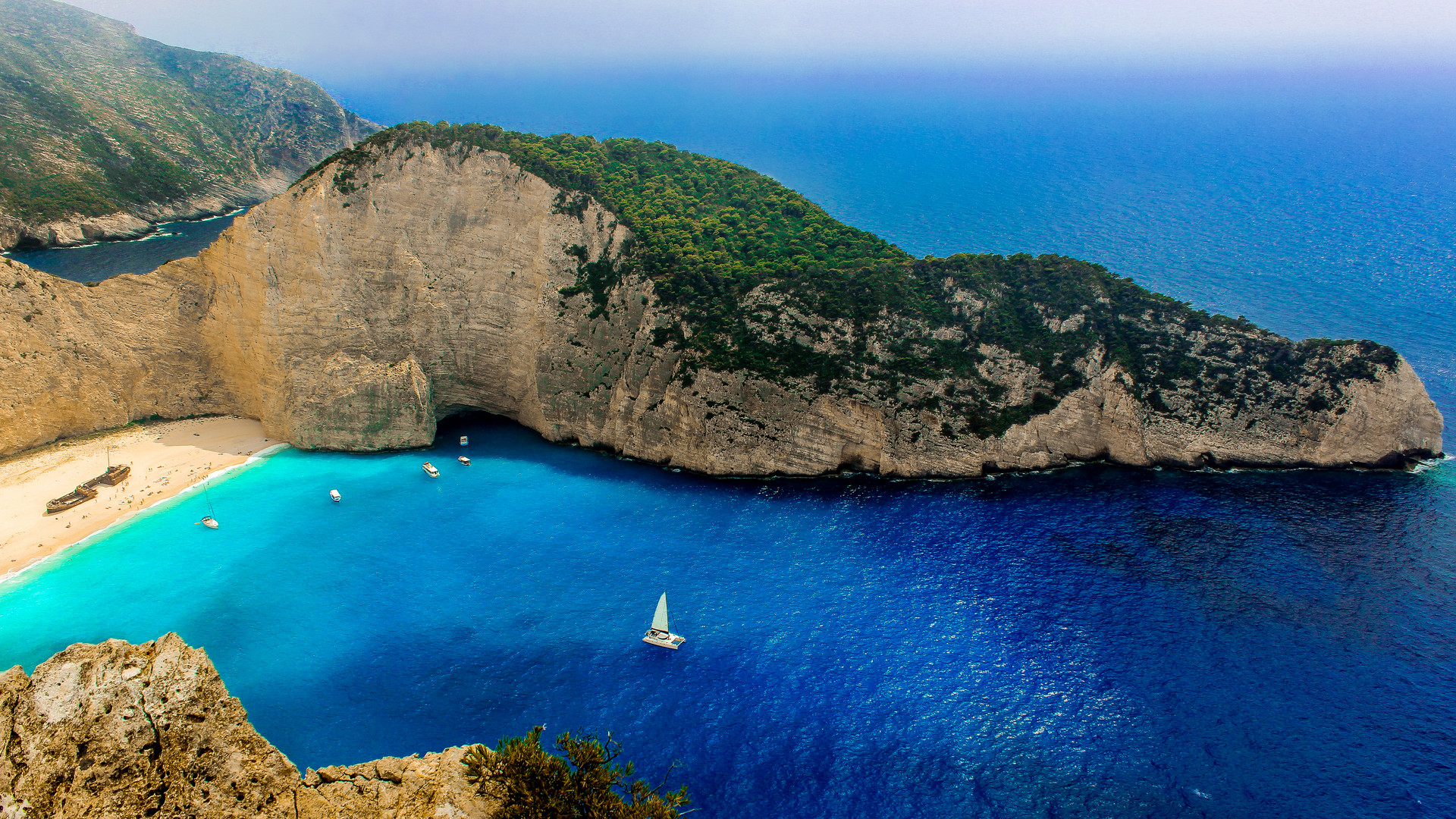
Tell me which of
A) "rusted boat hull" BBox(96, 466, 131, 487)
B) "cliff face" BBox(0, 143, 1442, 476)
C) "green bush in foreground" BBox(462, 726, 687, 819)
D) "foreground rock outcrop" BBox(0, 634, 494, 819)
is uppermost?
"cliff face" BBox(0, 143, 1442, 476)

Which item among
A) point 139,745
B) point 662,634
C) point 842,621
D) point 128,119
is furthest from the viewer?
point 128,119

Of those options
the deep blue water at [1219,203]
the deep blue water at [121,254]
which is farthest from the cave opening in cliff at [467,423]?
the deep blue water at [1219,203]

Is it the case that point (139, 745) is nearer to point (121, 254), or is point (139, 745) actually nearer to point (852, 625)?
point (852, 625)

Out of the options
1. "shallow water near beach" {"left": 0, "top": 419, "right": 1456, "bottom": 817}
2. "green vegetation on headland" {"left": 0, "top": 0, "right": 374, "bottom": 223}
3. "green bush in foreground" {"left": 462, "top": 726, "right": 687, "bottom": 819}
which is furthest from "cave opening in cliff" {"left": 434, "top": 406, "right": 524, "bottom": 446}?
"green vegetation on headland" {"left": 0, "top": 0, "right": 374, "bottom": 223}

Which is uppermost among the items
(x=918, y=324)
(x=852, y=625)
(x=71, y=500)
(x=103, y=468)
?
(x=918, y=324)

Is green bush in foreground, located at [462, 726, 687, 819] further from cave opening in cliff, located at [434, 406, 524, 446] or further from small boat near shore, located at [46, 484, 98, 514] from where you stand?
small boat near shore, located at [46, 484, 98, 514]

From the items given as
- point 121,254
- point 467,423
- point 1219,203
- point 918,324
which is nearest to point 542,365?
point 467,423

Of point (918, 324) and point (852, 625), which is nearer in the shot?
point (852, 625)
